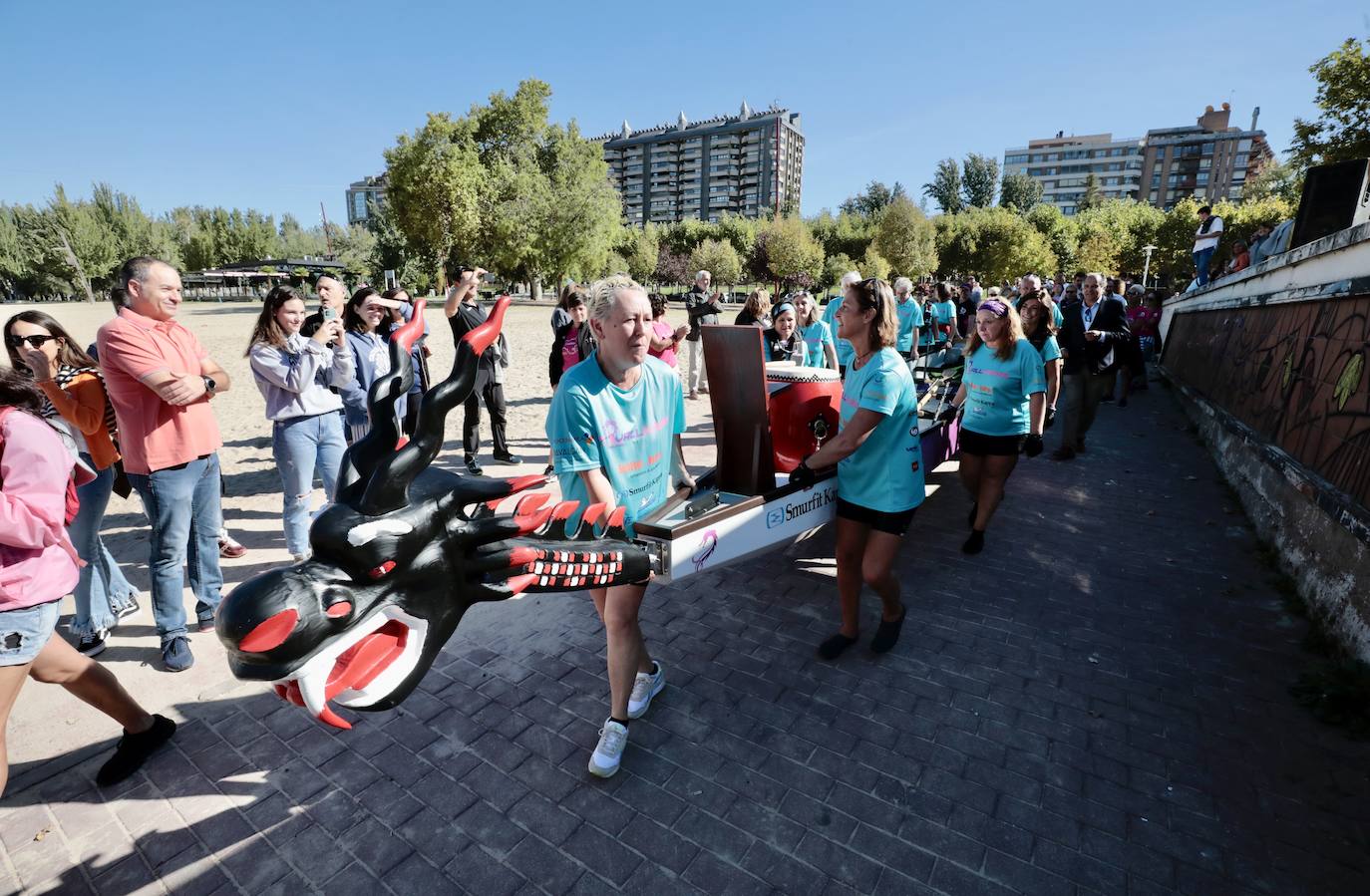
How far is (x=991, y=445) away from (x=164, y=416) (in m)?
5.47

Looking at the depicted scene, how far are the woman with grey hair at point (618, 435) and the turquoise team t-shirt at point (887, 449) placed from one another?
0.99 metres

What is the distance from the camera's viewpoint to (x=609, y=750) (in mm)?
2756

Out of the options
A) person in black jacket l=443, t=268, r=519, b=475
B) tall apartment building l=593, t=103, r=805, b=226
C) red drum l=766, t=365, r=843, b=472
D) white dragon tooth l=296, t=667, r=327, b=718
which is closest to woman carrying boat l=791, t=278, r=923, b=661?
red drum l=766, t=365, r=843, b=472

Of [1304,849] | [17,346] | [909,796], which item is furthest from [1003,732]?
[17,346]

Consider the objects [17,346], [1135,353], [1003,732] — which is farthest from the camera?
[1135,353]

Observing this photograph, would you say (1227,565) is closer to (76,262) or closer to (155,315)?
(155,315)

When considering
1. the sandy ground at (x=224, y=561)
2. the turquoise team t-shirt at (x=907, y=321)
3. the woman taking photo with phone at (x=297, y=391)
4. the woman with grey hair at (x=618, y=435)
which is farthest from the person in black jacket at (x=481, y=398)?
the turquoise team t-shirt at (x=907, y=321)

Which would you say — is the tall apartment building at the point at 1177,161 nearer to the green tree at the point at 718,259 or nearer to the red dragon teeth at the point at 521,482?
the green tree at the point at 718,259

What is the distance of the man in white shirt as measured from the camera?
14.0 meters

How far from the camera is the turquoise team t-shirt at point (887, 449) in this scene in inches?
127

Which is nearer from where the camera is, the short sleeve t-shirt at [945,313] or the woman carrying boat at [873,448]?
the woman carrying boat at [873,448]

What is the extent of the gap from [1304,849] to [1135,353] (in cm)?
1202

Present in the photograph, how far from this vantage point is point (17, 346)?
335 cm

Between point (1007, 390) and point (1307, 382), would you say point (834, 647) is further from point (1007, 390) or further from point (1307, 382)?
point (1307, 382)
